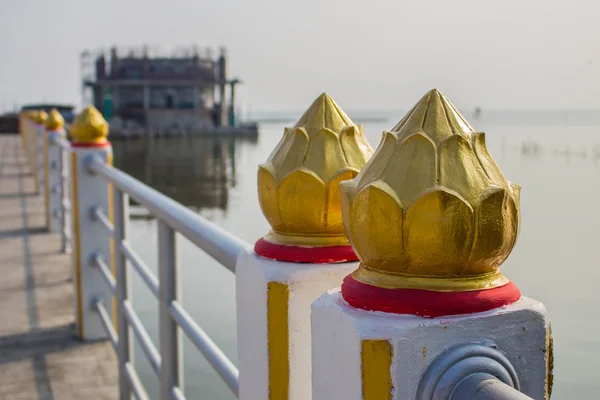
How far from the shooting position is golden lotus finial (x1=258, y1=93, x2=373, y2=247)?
103 cm

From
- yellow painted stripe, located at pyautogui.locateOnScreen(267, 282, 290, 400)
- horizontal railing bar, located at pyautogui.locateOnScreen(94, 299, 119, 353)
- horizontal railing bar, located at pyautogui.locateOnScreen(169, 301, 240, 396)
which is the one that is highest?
yellow painted stripe, located at pyautogui.locateOnScreen(267, 282, 290, 400)

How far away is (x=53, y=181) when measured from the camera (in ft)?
22.6

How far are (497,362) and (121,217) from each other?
2372mm

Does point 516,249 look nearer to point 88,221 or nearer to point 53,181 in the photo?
point 53,181

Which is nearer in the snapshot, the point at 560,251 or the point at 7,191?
the point at 7,191

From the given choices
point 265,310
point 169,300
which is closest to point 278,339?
point 265,310

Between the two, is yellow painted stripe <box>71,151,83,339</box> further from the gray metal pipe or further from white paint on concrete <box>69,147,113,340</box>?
the gray metal pipe

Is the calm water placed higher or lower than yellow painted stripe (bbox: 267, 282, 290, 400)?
lower

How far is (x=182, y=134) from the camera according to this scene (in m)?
61.0

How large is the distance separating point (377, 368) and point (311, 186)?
0.37 m

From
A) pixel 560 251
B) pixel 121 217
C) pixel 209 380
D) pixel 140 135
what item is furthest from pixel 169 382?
pixel 140 135

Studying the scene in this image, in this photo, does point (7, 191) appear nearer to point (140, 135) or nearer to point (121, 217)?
point (121, 217)

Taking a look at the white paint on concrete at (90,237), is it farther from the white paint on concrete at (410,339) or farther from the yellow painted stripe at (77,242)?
the white paint on concrete at (410,339)

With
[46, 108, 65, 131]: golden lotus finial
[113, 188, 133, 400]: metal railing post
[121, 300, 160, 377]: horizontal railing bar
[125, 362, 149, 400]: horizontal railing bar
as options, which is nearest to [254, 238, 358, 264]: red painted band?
[121, 300, 160, 377]: horizontal railing bar
